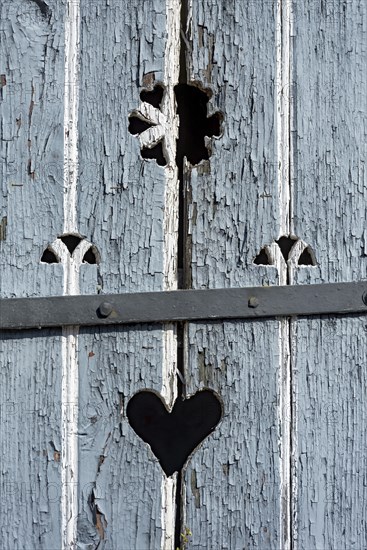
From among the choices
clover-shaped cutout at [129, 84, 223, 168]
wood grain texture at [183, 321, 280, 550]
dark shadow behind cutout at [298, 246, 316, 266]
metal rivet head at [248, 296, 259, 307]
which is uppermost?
clover-shaped cutout at [129, 84, 223, 168]

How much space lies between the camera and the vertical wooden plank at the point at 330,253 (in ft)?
3.98

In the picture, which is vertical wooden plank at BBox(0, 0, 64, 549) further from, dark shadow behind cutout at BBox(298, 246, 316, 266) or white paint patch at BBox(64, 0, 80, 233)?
dark shadow behind cutout at BBox(298, 246, 316, 266)

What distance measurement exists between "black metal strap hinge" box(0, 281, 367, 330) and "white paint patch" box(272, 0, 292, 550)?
3cm

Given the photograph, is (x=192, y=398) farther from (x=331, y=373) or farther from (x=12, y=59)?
(x=12, y=59)

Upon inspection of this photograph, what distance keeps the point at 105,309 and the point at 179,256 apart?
5.2 inches

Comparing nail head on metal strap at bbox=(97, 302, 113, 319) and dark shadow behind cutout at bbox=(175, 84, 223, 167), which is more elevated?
dark shadow behind cutout at bbox=(175, 84, 223, 167)

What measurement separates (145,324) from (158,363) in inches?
2.2

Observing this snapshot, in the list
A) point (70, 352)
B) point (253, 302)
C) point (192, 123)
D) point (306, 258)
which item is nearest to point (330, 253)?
point (306, 258)

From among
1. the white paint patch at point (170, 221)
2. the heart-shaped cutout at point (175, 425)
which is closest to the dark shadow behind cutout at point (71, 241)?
the white paint patch at point (170, 221)

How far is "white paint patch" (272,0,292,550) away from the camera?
1.21 meters

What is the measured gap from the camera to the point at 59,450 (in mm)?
1188

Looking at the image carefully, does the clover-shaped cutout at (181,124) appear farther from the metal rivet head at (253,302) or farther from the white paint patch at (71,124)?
the metal rivet head at (253,302)

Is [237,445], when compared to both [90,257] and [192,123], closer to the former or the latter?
[90,257]

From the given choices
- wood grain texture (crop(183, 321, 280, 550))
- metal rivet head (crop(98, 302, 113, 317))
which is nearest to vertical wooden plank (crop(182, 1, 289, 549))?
wood grain texture (crop(183, 321, 280, 550))
